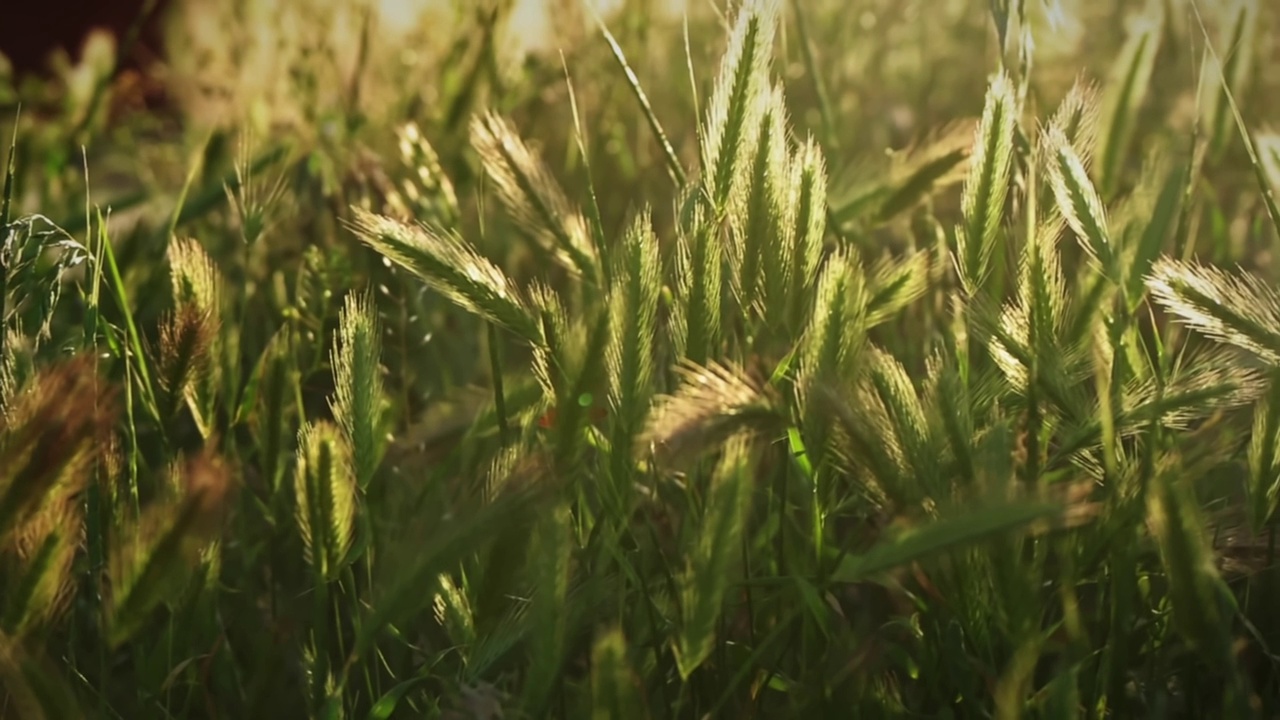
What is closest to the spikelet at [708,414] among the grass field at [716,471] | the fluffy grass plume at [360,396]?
the grass field at [716,471]

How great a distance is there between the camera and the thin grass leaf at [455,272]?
58 centimetres

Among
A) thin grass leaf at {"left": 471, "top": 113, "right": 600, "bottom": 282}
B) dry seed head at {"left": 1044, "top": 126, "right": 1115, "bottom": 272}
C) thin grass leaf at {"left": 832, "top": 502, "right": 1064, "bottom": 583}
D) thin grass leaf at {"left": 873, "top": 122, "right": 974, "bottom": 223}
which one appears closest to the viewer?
thin grass leaf at {"left": 832, "top": 502, "right": 1064, "bottom": 583}

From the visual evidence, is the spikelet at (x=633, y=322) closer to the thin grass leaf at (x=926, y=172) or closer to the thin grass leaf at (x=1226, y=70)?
the thin grass leaf at (x=926, y=172)

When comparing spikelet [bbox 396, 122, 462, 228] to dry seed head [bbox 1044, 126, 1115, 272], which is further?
spikelet [bbox 396, 122, 462, 228]

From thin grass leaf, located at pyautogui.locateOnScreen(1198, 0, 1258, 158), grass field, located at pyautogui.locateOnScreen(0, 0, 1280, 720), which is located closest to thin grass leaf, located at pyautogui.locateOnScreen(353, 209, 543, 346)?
grass field, located at pyautogui.locateOnScreen(0, 0, 1280, 720)

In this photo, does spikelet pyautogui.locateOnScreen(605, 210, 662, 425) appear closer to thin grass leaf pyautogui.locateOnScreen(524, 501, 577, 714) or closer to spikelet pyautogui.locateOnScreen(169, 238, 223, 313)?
thin grass leaf pyautogui.locateOnScreen(524, 501, 577, 714)

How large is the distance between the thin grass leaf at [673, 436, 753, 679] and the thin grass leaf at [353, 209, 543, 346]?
0.13 m

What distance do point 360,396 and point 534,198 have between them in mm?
172

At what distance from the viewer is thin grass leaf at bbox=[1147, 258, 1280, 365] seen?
56cm

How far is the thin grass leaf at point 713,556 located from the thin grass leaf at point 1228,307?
0.21 m

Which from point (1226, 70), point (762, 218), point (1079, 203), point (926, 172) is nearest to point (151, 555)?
point (762, 218)

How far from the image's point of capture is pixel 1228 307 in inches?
22.2

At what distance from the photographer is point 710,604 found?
0.48 metres

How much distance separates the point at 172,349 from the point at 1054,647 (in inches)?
16.4
